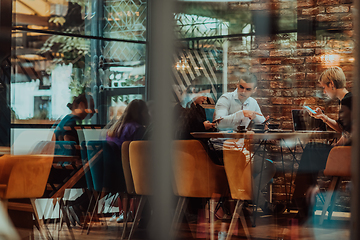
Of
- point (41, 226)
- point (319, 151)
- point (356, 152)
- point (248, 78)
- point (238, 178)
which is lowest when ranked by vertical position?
point (41, 226)

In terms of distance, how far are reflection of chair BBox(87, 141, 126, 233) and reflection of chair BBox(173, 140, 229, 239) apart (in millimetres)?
409

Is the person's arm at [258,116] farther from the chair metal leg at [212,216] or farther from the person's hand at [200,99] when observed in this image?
the chair metal leg at [212,216]

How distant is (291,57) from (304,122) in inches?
39.2

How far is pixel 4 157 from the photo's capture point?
9.86 ft

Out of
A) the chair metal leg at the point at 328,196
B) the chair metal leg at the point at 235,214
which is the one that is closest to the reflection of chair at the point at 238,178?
the chair metal leg at the point at 235,214

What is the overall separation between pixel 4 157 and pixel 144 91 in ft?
4.24

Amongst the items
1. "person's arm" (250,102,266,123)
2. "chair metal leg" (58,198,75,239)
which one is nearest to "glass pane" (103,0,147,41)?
"person's arm" (250,102,266,123)

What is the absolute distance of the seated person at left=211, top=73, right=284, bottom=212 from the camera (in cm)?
263

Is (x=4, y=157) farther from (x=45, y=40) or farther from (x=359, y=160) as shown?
(x=359, y=160)

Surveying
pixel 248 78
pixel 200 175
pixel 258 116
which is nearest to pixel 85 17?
pixel 248 78

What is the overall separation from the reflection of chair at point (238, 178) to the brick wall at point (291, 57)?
1105mm

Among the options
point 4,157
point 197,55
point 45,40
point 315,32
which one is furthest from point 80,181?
point 315,32

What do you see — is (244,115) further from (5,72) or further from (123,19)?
(5,72)

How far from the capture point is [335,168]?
2.36m
